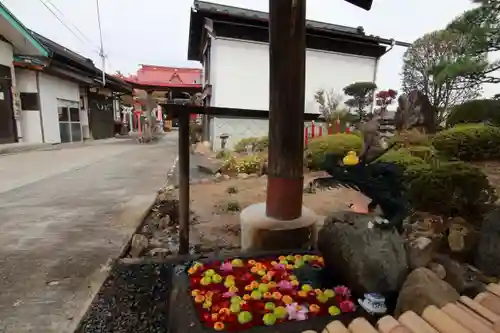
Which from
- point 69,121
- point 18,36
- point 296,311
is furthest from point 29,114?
point 296,311

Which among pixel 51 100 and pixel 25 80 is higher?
pixel 25 80

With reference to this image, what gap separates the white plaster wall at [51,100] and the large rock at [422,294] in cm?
1323

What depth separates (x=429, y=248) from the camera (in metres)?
1.96

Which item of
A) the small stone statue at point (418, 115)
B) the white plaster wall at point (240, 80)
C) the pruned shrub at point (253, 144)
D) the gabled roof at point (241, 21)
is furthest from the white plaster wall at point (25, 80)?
the small stone statue at point (418, 115)

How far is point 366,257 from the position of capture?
161cm

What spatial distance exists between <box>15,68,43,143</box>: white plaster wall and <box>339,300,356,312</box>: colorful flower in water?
12.9 m

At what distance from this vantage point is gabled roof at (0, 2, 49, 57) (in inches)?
367

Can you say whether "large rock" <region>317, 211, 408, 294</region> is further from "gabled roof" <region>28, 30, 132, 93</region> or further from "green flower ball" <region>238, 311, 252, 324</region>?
"gabled roof" <region>28, 30, 132, 93</region>

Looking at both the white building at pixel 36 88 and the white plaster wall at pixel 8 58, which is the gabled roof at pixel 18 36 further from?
the white plaster wall at pixel 8 58

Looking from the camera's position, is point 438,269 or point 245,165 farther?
point 245,165

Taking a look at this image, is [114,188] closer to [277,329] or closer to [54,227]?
[54,227]

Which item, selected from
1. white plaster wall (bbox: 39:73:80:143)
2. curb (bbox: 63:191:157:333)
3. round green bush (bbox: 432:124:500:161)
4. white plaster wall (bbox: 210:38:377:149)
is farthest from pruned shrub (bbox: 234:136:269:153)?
white plaster wall (bbox: 39:73:80:143)

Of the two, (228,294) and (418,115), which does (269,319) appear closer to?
(228,294)

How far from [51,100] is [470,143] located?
1362cm
